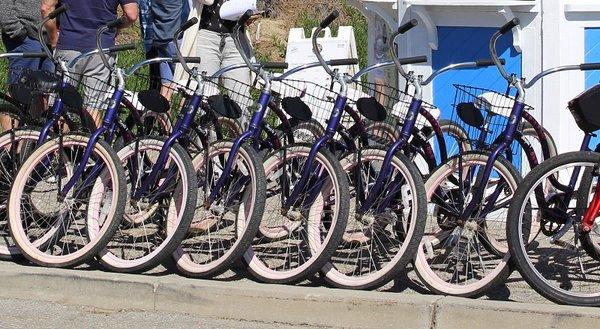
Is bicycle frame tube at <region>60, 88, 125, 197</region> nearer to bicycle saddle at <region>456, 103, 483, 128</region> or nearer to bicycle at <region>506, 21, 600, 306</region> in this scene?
bicycle saddle at <region>456, 103, 483, 128</region>

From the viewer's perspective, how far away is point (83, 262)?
6.89 metres

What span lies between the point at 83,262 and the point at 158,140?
76 cm

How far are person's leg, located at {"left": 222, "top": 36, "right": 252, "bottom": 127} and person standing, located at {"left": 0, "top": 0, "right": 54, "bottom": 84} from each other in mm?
1252

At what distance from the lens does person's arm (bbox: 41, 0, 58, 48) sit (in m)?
8.84

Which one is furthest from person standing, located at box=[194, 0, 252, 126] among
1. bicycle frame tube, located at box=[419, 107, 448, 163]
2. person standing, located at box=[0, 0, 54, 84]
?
bicycle frame tube, located at box=[419, 107, 448, 163]

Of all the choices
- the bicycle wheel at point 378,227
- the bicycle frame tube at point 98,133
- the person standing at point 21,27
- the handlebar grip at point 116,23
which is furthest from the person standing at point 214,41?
the bicycle wheel at point 378,227

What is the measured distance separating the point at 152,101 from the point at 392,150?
142 centimetres

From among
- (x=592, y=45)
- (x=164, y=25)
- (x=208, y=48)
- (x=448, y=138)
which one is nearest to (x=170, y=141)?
(x=448, y=138)

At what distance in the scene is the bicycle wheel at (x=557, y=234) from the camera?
6160 millimetres

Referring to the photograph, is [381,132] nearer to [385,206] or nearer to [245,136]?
[385,206]

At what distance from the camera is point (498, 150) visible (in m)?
6.41

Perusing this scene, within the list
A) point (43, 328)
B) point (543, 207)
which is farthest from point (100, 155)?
point (543, 207)

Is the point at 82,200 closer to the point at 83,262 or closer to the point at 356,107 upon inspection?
the point at 83,262

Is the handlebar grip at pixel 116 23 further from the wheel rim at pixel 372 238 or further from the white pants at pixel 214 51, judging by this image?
the white pants at pixel 214 51
